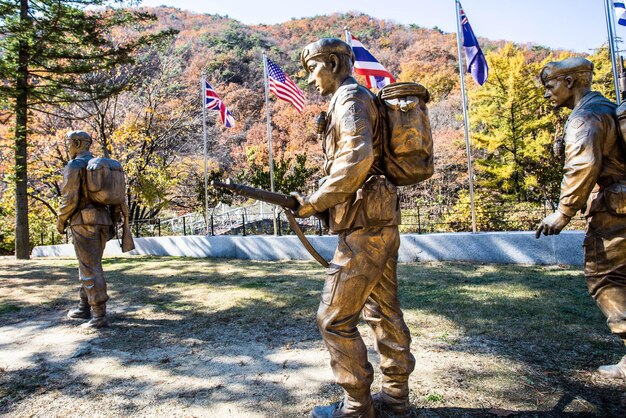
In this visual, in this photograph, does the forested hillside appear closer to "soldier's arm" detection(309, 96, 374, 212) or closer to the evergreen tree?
the evergreen tree

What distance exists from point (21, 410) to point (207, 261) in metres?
8.26

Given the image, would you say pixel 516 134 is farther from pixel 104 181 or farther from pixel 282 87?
pixel 104 181

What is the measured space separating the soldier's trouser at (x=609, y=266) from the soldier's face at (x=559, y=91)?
2.94ft

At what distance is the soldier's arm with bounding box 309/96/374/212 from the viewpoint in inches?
85.6

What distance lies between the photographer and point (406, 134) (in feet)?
7.71

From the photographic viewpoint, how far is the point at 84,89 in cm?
1211

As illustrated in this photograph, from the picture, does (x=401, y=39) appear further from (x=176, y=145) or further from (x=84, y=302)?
(x=84, y=302)

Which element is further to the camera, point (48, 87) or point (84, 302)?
point (48, 87)

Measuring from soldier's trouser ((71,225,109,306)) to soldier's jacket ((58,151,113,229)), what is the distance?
3.9 inches

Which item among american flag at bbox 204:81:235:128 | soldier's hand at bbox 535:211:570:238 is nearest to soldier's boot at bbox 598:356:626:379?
soldier's hand at bbox 535:211:570:238

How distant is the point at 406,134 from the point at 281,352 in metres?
2.53

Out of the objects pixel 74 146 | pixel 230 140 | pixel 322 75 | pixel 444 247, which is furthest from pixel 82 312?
→ pixel 230 140

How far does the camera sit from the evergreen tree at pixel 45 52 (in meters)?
10.1

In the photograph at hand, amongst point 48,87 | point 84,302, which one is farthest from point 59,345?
point 48,87
